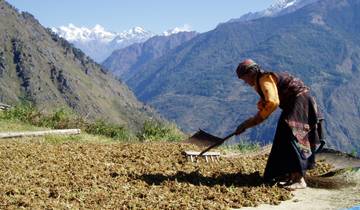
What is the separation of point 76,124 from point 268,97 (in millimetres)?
11336

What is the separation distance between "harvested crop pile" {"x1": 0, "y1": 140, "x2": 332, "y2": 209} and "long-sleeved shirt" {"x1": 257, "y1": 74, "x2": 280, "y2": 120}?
123 centimetres

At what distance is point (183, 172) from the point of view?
10727 millimetres

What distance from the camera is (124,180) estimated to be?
984 cm

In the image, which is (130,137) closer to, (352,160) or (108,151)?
(108,151)

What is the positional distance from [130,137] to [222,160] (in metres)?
7.68

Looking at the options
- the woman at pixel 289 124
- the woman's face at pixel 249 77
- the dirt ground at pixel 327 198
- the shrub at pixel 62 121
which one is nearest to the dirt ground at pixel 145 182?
the dirt ground at pixel 327 198

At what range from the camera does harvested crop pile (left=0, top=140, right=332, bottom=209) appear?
832 centimetres

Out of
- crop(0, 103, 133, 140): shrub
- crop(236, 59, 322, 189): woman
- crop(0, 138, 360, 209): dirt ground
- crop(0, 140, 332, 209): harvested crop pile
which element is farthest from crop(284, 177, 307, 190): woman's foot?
crop(0, 103, 133, 140): shrub

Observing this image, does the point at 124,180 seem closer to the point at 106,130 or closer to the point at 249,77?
the point at 249,77

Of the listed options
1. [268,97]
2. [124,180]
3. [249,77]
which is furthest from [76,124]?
[268,97]

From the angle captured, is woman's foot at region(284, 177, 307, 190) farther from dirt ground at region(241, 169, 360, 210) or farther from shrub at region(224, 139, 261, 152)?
shrub at region(224, 139, 261, 152)

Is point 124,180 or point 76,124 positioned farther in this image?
point 76,124

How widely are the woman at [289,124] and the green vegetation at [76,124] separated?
9.32 metres

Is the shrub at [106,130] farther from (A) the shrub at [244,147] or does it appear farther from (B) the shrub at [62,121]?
(A) the shrub at [244,147]
